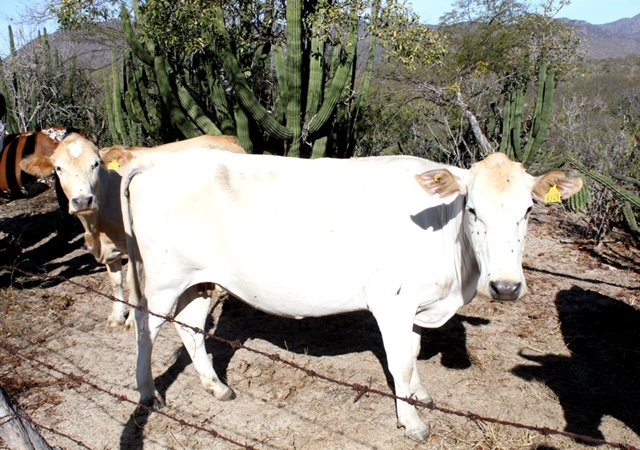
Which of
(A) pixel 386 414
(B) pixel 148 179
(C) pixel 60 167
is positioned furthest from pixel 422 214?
(C) pixel 60 167

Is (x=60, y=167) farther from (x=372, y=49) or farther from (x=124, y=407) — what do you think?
(x=372, y=49)

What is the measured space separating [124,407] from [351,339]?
1996mm

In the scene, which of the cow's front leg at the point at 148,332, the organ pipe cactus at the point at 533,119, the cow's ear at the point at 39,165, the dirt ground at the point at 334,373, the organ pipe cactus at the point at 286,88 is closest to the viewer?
the dirt ground at the point at 334,373

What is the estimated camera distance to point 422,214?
141 inches

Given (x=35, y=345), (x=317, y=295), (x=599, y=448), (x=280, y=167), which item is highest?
(x=280, y=167)

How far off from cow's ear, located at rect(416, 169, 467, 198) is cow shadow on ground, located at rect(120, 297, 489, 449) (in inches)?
72.4

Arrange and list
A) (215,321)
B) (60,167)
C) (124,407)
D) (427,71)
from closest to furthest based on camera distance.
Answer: (124,407), (60,167), (215,321), (427,71)

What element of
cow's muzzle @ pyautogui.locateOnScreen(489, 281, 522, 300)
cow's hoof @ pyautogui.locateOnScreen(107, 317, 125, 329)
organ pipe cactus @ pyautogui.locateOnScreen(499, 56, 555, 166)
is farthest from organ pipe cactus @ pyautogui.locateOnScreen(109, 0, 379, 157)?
cow's muzzle @ pyautogui.locateOnScreen(489, 281, 522, 300)

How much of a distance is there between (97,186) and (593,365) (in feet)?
14.6

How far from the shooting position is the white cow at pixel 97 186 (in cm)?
496

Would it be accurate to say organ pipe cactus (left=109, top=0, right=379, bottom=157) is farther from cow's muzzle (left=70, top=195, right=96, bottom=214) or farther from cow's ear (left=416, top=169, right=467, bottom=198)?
cow's ear (left=416, top=169, right=467, bottom=198)

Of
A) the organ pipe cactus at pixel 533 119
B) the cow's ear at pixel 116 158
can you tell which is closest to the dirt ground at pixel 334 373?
the cow's ear at pixel 116 158

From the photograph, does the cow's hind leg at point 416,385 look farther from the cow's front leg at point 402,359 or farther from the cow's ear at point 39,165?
the cow's ear at point 39,165

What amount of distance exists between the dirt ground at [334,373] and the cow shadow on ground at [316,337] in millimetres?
17
